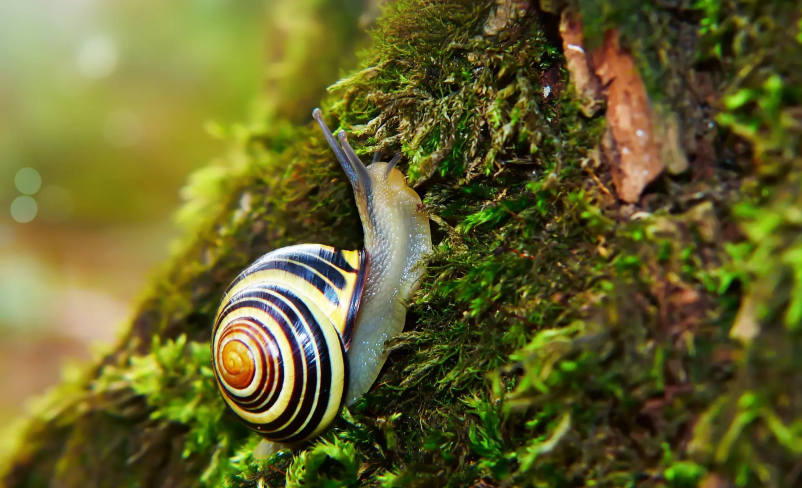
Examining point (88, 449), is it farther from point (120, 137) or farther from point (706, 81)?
point (120, 137)

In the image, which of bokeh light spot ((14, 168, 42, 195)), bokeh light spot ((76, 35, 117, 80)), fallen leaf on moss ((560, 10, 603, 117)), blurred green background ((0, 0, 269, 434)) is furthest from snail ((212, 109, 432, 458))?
bokeh light spot ((14, 168, 42, 195))

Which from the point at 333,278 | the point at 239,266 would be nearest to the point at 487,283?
the point at 333,278

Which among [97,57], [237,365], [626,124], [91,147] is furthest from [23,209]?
[626,124]

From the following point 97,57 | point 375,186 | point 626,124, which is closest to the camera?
point 626,124

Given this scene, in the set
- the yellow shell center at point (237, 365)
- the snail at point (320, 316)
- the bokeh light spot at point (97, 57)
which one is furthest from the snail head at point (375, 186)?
the bokeh light spot at point (97, 57)

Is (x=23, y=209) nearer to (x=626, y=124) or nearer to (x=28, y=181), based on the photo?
(x=28, y=181)

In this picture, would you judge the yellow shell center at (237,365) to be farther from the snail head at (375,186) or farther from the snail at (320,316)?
the snail head at (375,186)
